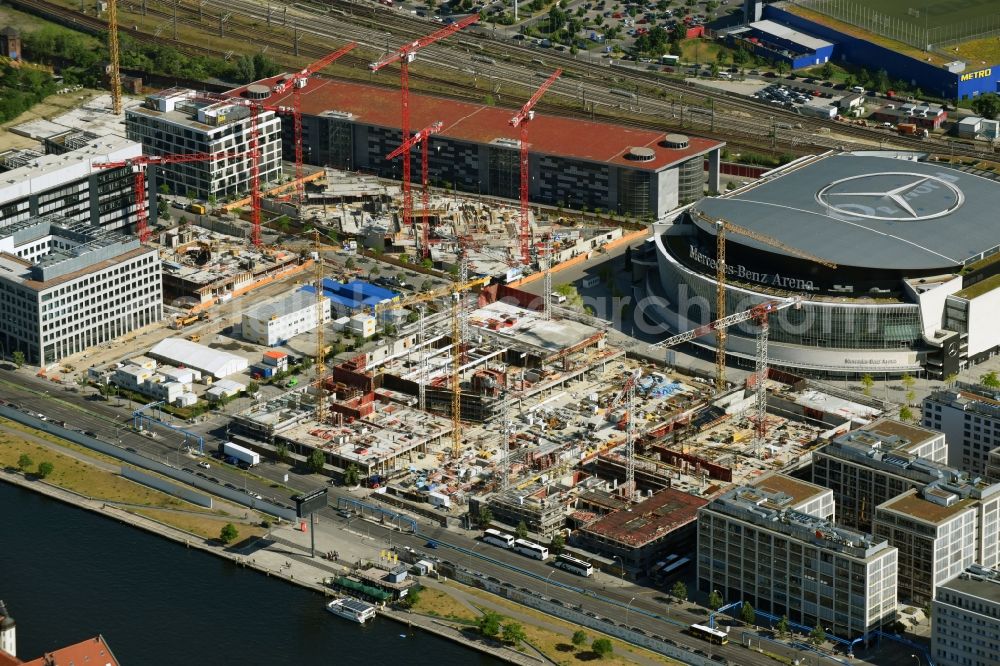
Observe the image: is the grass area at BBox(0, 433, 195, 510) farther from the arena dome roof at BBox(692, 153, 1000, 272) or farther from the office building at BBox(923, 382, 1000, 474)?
the arena dome roof at BBox(692, 153, 1000, 272)

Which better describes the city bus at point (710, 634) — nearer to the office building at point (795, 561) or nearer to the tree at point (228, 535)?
the office building at point (795, 561)

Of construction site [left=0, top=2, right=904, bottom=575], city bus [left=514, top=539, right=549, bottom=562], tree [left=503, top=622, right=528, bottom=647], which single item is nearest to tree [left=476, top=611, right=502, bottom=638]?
tree [left=503, top=622, right=528, bottom=647]

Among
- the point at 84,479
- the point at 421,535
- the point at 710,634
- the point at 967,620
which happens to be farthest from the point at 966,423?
the point at 84,479

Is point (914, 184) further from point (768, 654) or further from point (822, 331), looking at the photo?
point (768, 654)

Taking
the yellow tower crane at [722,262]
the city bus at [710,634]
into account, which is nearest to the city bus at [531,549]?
the city bus at [710,634]

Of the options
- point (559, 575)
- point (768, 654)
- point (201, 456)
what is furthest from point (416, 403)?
point (768, 654)

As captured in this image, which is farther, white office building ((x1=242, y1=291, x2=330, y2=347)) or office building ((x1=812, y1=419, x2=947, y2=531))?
white office building ((x1=242, y1=291, x2=330, y2=347))

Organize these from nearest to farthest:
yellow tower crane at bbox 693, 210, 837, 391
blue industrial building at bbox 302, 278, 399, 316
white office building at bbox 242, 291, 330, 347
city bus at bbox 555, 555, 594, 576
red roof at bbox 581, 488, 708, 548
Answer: city bus at bbox 555, 555, 594, 576 → red roof at bbox 581, 488, 708, 548 → yellow tower crane at bbox 693, 210, 837, 391 → white office building at bbox 242, 291, 330, 347 → blue industrial building at bbox 302, 278, 399, 316
